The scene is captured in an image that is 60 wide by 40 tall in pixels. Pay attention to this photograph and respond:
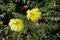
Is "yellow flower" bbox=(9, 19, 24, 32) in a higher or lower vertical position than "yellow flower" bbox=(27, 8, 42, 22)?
lower

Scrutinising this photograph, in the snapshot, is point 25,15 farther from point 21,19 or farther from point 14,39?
point 14,39

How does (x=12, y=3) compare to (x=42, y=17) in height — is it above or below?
above

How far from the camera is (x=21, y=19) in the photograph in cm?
279

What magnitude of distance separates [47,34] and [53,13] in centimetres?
34

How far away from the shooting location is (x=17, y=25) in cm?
266

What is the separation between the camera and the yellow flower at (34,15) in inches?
107

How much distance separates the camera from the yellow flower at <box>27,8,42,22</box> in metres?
2.71

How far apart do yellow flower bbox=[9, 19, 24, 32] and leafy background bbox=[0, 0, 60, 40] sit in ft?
0.24

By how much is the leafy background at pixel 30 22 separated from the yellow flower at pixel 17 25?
0.07m

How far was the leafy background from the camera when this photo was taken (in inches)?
107

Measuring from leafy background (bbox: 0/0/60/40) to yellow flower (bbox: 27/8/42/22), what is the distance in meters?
0.07

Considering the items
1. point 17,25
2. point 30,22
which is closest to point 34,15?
point 30,22

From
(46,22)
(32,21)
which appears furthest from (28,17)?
(46,22)

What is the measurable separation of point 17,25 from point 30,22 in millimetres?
234
